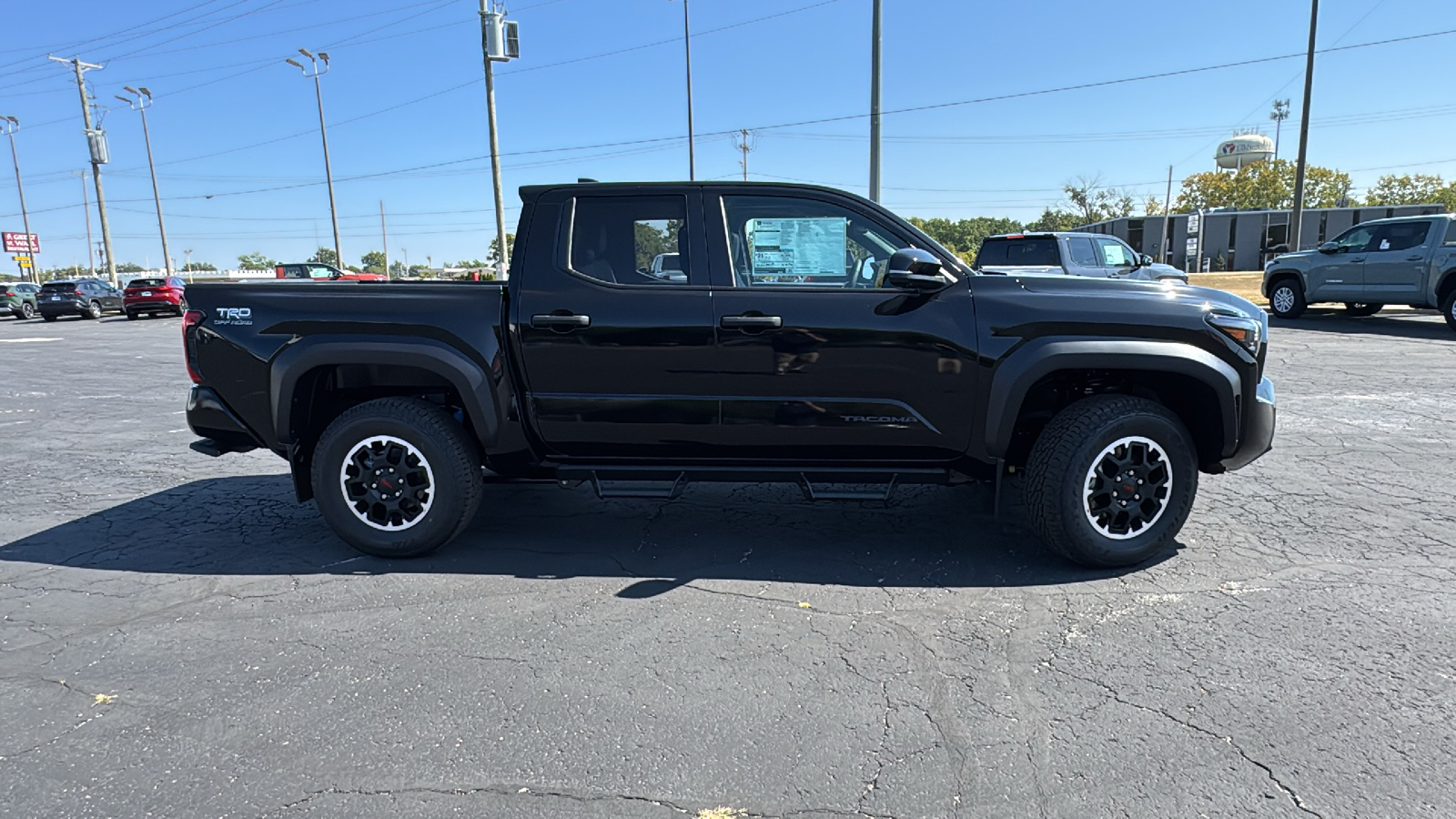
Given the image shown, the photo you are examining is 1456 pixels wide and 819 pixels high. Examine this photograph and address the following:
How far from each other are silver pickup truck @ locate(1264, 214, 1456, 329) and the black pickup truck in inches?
544

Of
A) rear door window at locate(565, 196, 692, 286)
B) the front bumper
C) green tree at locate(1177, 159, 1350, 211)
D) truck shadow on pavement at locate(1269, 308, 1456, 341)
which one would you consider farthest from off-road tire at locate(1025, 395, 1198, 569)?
green tree at locate(1177, 159, 1350, 211)

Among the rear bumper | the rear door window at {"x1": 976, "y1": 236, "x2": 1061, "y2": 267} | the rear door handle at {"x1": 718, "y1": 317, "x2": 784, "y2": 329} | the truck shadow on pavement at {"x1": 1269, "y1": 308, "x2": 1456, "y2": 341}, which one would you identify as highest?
the rear door window at {"x1": 976, "y1": 236, "x2": 1061, "y2": 267}

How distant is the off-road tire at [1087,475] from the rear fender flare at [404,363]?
2.73 m

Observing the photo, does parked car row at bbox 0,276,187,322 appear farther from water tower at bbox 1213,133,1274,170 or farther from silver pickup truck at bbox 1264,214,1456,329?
water tower at bbox 1213,133,1274,170

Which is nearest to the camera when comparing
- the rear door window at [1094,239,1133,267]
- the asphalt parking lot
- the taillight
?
the asphalt parking lot

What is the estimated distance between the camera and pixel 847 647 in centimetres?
320

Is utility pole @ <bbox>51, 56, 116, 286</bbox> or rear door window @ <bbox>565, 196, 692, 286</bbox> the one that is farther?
utility pole @ <bbox>51, 56, 116, 286</bbox>

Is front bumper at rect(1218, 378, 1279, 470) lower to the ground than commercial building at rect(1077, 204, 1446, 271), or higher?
lower

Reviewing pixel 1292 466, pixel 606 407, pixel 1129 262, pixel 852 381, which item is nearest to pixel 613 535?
pixel 606 407

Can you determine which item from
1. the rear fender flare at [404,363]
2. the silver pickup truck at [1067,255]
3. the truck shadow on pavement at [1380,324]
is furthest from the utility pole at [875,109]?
the rear fender flare at [404,363]

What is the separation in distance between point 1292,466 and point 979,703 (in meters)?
4.39

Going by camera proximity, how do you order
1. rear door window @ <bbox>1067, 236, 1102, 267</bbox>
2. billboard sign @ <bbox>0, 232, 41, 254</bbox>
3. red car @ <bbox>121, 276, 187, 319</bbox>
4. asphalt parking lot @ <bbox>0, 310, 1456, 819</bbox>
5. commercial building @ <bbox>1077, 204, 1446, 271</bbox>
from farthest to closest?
1. billboard sign @ <bbox>0, 232, 41, 254</bbox>
2. commercial building @ <bbox>1077, 204, 1446, 271</bbox>
3. red car @ <bbox>121, 276, 187, 319</bbox>
4. rear door window @ <bbox>1067, 236, 1102, 267</bbox>
5. asphalt parking lot @ <bbox>0, 310, 1456, 819</bbox>

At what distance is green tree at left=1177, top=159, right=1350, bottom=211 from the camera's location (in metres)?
64.8

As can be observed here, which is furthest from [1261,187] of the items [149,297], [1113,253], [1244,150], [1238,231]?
[149,297]
